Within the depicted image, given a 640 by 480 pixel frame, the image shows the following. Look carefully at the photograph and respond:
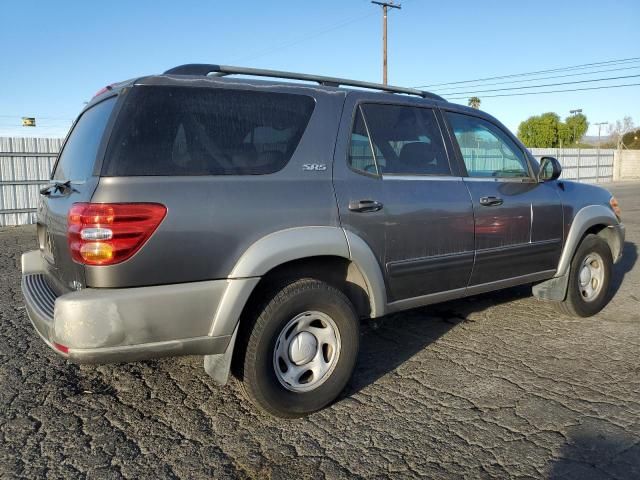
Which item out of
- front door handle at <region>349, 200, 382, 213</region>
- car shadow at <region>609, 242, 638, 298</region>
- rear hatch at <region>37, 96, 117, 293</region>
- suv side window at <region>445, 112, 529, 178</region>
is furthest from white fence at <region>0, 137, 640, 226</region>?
rear hatch at <region>37, 96, 117, 293</region>

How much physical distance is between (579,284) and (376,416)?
2761mm

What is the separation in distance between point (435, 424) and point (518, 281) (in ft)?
5.80

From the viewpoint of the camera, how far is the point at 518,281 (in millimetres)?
4316

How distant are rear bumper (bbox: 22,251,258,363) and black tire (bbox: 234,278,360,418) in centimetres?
17

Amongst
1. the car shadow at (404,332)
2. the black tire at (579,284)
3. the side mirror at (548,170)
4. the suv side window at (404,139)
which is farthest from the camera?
the black tire at (579,284)

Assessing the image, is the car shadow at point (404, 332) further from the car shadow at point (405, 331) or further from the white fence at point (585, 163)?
the white fence at point (585, 163)

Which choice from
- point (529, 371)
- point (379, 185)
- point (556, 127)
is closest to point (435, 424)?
point (529, 371)

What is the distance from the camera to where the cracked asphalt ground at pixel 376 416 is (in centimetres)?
261

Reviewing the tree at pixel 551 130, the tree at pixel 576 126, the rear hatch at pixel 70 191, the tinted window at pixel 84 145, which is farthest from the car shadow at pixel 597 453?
the tree at pixel 576 126

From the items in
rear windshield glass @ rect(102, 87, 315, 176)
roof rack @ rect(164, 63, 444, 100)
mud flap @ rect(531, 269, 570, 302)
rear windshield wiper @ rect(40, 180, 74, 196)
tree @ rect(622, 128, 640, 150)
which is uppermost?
tree @ rect(622, 128, 640, 150)

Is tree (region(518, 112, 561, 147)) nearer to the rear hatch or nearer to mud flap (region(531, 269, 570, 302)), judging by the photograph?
mud flap (region(531, 269, 570, 302))

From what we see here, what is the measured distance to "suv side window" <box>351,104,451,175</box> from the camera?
11.4ft

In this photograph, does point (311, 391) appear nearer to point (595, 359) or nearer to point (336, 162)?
point (336, 162)

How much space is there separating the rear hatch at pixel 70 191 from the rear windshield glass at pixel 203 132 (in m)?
0.17
